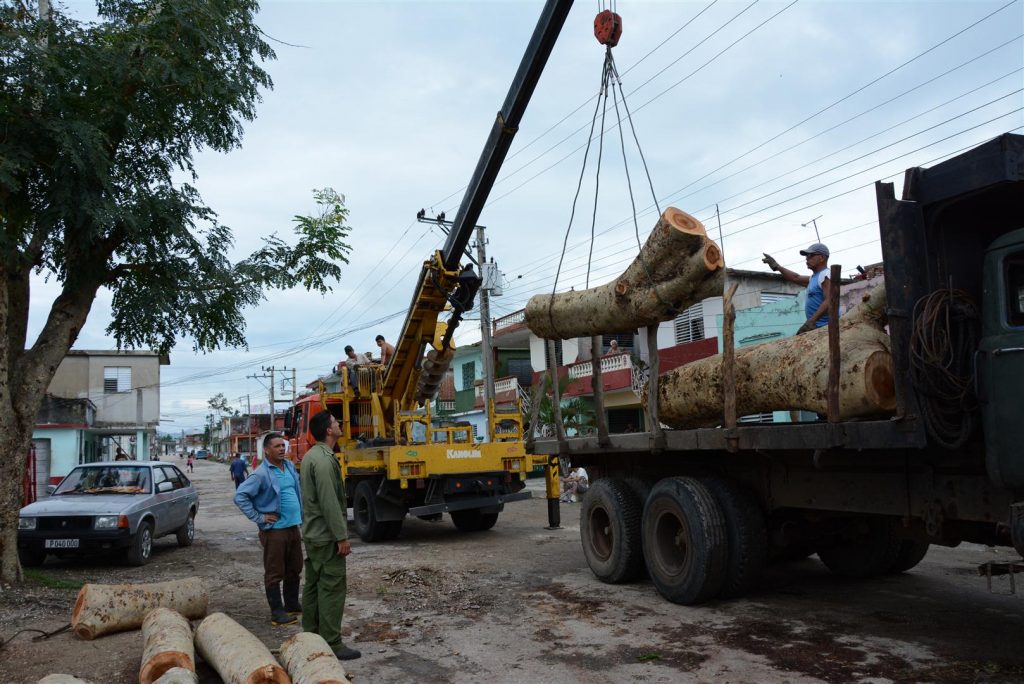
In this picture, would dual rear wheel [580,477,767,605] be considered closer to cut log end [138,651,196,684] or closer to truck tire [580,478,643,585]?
truck tire [580,478,643,585]

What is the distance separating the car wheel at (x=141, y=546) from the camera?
1016cm

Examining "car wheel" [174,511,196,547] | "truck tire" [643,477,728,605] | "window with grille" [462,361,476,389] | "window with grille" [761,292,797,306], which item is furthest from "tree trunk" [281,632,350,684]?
"window with grille" [462,361,476,389]

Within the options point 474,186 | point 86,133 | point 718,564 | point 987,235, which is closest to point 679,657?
point 718,564

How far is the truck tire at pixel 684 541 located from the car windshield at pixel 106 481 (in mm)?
7417

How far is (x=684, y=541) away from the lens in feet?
23.6

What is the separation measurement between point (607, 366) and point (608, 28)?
19854mm

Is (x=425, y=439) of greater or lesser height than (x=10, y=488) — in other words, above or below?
above

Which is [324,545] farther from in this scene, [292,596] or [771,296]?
[771,296]

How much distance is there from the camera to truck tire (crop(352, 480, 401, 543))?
1224cm

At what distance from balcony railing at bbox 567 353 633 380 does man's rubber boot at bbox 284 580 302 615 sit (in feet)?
61.4

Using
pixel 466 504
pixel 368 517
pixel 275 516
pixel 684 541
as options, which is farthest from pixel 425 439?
pixel 684 541

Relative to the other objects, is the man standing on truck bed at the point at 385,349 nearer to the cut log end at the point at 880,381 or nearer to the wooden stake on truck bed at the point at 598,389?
the wooden stake on truck bed at the point at 598,389

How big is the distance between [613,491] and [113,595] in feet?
15.0

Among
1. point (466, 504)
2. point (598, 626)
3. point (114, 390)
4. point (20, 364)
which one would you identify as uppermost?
point (114, 390)
